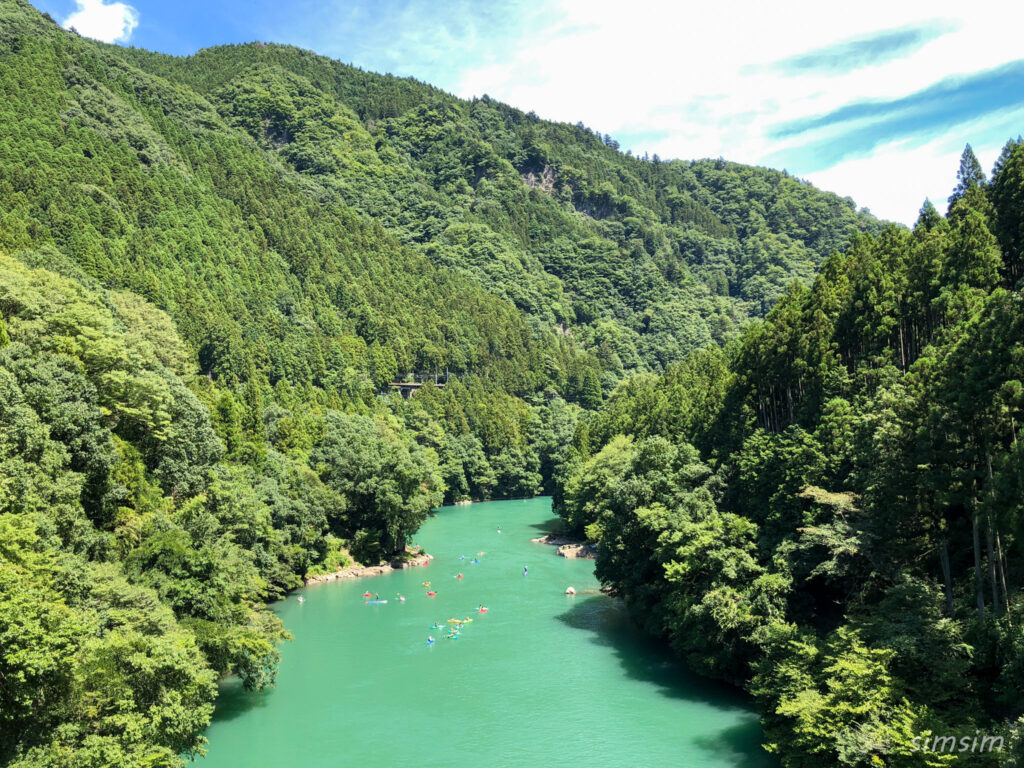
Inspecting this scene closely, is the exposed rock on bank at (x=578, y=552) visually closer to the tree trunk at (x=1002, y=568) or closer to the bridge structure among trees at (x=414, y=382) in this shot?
the tree trunk at (x=1002, y=568)

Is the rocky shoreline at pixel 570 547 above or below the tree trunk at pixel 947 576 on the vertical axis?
below

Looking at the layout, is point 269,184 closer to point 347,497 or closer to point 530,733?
point 347,497

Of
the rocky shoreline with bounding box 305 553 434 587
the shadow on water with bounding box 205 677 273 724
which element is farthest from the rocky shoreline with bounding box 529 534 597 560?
the shadow on water with bounding box 205 677 273 724

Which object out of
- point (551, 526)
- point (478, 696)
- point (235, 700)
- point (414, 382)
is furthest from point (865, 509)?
point (414, 382)

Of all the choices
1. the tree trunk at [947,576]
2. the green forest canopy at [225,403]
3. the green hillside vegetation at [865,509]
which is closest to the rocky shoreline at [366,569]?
the green forest canopy at [225,403]

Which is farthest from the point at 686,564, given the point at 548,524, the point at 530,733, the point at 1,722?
the point at 548,524

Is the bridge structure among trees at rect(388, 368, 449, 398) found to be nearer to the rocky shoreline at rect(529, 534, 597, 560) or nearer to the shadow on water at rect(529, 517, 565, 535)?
the shadow on water at rect(529, 517, 565, 535)

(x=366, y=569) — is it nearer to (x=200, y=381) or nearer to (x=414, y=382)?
(x=200, y=381)
